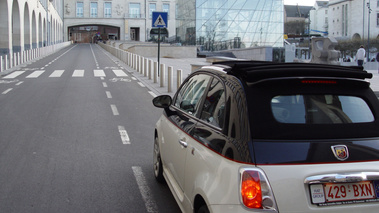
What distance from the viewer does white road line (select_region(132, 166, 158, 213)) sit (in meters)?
4.48

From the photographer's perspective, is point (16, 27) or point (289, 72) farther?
point (16, 27)

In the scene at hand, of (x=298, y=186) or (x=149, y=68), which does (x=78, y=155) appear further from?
(x=149, y=68)

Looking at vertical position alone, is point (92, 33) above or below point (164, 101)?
above

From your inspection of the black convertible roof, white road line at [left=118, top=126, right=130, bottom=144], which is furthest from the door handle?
white road line at [left=118, top=126, right=130, bottom=144]

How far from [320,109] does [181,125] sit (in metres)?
1.43

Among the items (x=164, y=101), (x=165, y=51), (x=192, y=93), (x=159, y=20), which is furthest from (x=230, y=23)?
(x=192, y=93)

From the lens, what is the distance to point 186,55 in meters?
43.3

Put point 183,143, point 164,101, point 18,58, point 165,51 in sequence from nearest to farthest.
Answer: point 183,143 < point 164,101 < point 18,58 < point 165,51

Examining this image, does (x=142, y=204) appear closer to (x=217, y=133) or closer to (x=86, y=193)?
(x=86, y=193)

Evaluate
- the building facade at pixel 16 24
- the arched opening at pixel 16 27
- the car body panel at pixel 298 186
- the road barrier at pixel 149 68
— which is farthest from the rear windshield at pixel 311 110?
the arched opening at pixel 16 27

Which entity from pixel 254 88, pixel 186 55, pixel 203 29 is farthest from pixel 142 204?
pixel 203 29

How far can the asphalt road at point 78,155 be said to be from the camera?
4672 mm

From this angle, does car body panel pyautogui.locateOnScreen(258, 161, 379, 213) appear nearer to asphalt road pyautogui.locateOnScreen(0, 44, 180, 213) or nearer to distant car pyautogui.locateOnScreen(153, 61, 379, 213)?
distant car pyautogui.locateOnScreen(153, 61, 379, 213)

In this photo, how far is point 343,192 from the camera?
271 cm
